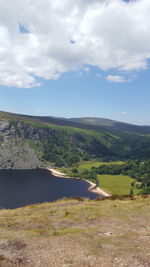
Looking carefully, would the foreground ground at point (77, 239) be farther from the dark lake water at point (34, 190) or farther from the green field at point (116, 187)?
the green field at point (116, 187)

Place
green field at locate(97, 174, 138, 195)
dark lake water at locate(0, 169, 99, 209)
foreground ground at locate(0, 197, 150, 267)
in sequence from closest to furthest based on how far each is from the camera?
foreground ground at locate(0, 197, 150, 267) → dark lake water at locate(0, 169, 99, 209) → green field at locate(97, 174, 138, 195)

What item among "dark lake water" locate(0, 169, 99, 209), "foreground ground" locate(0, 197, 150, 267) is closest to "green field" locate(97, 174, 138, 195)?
"dark lake water" locate(0, 169, 99, 209)

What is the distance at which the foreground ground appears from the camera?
16594mm

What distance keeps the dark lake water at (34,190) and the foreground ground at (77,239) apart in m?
97.3

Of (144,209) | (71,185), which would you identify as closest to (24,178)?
(71,185)

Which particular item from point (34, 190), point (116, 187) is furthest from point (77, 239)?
point (116, 187)

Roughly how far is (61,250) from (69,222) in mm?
8426

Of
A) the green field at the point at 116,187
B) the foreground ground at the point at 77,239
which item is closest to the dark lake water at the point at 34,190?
the green field at the point at 116,187

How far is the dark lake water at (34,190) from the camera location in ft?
422

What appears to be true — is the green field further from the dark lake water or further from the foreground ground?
the foreground ground

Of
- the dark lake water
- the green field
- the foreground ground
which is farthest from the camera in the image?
the green field

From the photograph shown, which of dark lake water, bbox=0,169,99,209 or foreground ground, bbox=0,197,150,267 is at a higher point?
foreground ground, bbox=0,197,150,267

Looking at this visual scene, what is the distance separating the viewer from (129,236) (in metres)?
22.2

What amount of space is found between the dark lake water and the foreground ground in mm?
97312
